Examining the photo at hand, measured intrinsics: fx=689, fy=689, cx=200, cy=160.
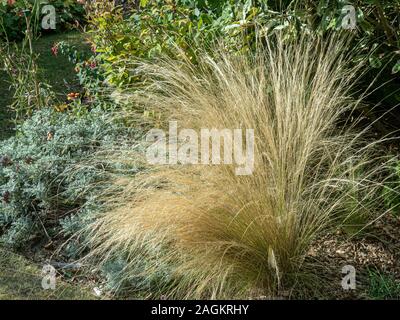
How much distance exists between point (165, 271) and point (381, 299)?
1.21 meters

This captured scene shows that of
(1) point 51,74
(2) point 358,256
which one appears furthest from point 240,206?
(1) point 51,74

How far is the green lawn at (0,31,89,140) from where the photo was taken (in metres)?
6.52

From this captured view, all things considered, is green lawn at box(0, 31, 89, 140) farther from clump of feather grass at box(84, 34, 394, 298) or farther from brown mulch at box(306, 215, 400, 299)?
brown mulch at box(306, 215, 400, 299)

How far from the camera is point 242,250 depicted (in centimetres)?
375

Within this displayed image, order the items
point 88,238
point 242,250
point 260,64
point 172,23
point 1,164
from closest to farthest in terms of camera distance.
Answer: point 242,250 < point 88,238 < point 260,64 < point 1,164 < point 172,23

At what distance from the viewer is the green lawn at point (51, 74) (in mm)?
6523

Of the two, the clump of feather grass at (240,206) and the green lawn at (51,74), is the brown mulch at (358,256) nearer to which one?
the clump of feather grass at (240,206)

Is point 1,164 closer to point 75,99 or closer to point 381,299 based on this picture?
point 75,99

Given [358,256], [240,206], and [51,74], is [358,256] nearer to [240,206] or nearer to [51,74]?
[240,206]

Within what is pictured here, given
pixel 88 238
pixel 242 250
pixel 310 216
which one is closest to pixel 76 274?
pixel 88 238

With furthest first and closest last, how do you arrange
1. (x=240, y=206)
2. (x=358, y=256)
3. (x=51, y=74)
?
(x=51, y=74), (x=358, y=256), (x=240, y=206)

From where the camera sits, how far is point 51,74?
7648mm

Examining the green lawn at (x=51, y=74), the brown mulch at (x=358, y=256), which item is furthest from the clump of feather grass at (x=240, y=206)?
the green lawn at (x=51, y=74)

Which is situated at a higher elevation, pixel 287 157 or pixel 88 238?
pixel 287 157
